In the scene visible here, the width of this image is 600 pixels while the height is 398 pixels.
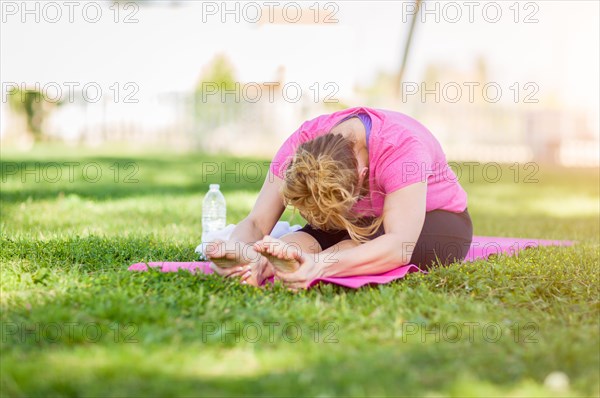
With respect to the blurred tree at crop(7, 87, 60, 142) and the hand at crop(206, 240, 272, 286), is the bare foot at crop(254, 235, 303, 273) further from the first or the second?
the blurred tree at crop(7, 87, 60, 142)

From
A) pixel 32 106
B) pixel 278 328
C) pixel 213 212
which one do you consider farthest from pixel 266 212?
pixel 32 106

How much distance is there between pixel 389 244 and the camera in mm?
3475

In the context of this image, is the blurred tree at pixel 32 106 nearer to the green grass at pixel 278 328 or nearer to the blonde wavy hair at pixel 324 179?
the green grass at pixel 278 328

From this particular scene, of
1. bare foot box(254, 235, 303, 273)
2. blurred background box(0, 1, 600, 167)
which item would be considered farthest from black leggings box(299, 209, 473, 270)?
blurred background box(0, 1, 600, 167)

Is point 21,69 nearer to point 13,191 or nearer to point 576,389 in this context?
point 13,191

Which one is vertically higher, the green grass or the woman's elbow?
the woman's elbow

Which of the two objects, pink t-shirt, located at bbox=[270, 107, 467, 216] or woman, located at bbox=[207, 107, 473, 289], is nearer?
woman, located at bbox=[207, 107, 473, 289]

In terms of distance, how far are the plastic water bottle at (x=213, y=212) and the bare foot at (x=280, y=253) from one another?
6.79 ft

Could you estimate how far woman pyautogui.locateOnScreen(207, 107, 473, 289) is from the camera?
3398 mm

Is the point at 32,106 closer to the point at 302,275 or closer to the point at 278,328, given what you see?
the point at 302,275

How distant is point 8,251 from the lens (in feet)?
12.6

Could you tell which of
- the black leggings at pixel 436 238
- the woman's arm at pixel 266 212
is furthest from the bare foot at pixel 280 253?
the black leggings at pixel 436 238

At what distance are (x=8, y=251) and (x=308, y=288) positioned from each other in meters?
1.61

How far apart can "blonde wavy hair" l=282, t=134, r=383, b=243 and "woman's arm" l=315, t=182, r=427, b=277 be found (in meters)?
0.17
